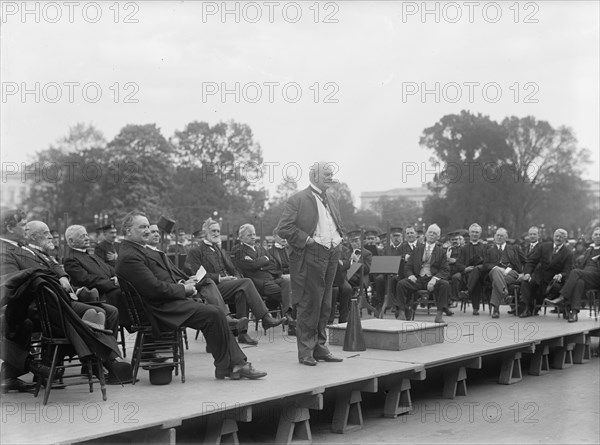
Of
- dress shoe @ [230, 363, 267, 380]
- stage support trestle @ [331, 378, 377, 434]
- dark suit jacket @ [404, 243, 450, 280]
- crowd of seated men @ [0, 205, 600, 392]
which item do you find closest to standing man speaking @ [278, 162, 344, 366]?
stage support trestle @ [331, 378, 377, 434]

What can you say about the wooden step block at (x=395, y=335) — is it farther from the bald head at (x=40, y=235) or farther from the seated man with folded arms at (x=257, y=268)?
the bald head at (x=40, y=235)

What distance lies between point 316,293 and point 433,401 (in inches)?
72.6

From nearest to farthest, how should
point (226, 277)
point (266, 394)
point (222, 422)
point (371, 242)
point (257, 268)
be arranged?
point (222, 422) → point (266, 394) → point (226, 277) → point (257, 268) → point (371, 242)

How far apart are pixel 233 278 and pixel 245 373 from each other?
275 centimetres

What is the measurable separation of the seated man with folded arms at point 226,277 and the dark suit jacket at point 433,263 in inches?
113

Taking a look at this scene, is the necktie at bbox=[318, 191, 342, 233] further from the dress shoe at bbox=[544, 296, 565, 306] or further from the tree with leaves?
the tree with leaves

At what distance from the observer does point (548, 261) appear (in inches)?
453

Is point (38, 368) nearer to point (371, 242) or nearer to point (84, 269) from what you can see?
point (84, 269)

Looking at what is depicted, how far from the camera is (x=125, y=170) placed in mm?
46844

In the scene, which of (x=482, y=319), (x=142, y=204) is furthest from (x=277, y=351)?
(x=142, y=204)

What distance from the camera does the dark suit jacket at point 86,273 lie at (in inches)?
298

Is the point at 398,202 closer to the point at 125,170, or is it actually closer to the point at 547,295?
the point at 125,170

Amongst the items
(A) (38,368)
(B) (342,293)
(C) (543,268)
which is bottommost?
(A) (38,368)

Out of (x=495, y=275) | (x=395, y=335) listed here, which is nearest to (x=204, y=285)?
(x=395, y=335)
